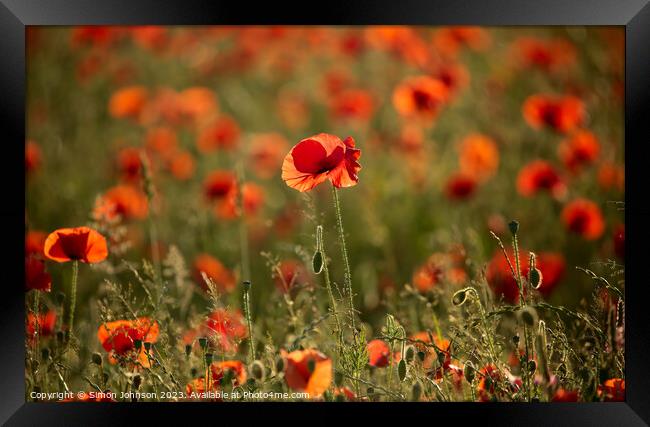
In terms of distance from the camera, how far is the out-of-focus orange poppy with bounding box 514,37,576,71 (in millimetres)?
3613

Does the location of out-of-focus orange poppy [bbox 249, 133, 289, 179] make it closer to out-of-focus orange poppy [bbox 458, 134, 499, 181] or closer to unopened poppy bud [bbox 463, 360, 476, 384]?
out-of-focus orange poppy [bbox 458, 134, 499, 181]

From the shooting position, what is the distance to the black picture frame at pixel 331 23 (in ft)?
5.26

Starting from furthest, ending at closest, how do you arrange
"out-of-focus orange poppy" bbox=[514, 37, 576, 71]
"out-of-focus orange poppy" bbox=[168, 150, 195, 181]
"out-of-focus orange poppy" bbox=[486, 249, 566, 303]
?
"out-of-focus orange poppy" bbox=[514, 37, 576, 71] < "out-of-focus orange poppy" bbox=[168, 150, 195, 181] < "out-of-focus orange poppy" bbox=[486, 249, 566, 303]

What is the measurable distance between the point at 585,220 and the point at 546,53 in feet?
3.91

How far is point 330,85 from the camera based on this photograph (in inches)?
151

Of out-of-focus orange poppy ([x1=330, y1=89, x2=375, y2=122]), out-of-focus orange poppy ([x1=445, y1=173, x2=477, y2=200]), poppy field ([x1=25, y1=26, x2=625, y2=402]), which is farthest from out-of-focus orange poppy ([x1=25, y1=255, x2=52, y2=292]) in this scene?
out-of-focus orange poppy ([x1=330, y1=89, x2=375, y2=122])

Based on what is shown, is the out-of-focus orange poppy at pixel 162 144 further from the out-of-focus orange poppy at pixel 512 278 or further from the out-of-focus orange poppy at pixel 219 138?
the out-of-focus orange poppy at pixel 512 278

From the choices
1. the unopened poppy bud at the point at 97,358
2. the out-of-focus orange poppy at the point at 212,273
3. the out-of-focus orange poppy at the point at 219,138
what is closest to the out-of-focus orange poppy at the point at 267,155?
the out-of-focus orange poppy at the point at 219,138

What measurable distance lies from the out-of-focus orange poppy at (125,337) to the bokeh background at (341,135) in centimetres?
43

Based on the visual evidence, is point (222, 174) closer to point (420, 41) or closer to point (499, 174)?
point (499, 174)

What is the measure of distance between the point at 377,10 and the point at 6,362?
3.17 ft

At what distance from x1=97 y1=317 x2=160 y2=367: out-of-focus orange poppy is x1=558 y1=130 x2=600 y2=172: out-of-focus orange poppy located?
5.79 feet

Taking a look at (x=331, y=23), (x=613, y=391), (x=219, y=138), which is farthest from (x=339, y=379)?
(x=219, y=138)

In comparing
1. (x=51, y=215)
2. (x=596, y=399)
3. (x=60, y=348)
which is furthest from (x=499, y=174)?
(x=60, y=348)
